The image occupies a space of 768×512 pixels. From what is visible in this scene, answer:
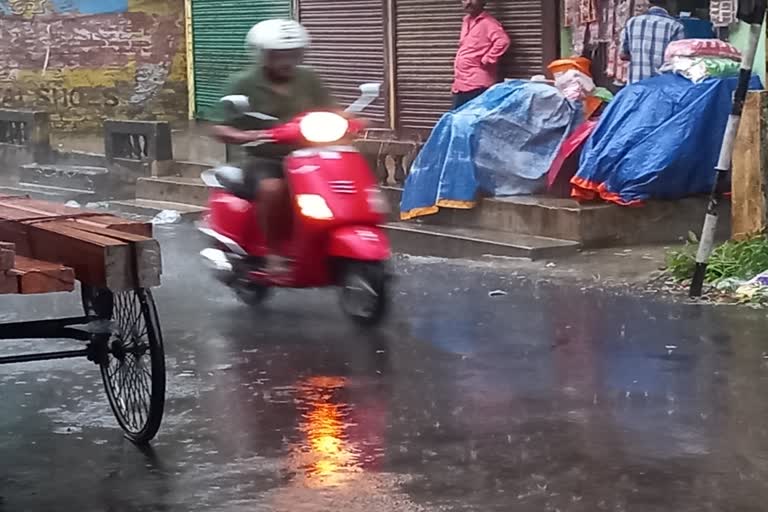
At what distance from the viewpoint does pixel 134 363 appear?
635 cm

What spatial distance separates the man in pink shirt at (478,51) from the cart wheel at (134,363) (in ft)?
25.4

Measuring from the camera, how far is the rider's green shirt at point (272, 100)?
29.6 ft

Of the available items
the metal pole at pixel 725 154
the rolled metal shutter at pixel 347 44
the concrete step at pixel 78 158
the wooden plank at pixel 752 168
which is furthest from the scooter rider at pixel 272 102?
the concrete step at pixel 78 158

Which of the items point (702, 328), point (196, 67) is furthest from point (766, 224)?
point (196, 67)

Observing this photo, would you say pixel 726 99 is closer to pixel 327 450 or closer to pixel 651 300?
pixel 651 300

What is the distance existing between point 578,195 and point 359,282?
12.1ft

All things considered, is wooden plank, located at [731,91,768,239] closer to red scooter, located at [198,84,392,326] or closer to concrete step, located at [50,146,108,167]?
red scooter, located at [198,84,392,326]

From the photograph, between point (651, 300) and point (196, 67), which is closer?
point (651, 300)

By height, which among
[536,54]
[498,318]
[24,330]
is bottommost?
[498,318]

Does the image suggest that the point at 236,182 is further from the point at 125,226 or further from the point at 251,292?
the point at 125,226

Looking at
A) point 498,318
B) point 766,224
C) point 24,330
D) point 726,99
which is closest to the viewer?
point 24,330

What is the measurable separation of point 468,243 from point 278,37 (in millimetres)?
3461

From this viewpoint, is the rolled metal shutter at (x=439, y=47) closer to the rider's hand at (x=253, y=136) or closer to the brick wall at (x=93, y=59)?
the rider's hand at (x=253, y=136)

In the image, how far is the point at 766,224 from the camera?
10461 millimetres
